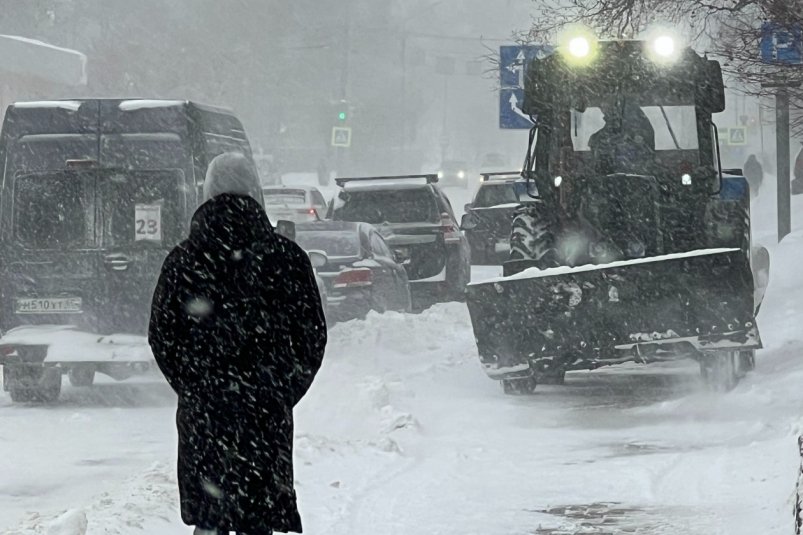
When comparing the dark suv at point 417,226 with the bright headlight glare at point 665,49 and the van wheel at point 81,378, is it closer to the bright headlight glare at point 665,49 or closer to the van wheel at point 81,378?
the van wheel at point 81,378

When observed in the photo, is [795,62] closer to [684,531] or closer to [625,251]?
[625,251]

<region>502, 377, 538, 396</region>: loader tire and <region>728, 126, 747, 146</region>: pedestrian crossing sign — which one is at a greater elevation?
<region>728, 126, 747, 146</region>: pedestrian crossing sign

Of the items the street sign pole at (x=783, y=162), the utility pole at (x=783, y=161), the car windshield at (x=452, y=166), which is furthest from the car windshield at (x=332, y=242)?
the car windshield at (x=452, y=166)

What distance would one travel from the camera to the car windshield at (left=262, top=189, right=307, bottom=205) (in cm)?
3184

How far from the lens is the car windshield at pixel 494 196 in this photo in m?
27.9

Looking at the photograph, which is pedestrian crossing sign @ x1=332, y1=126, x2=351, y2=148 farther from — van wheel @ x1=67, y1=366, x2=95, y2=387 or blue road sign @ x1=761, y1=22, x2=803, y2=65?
van wheel @ x1=67, y1=366, x2=95, y2=387

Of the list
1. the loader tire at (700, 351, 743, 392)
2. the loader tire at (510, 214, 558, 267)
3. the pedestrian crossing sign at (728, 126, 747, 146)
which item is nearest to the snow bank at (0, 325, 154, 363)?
the loader tire at (510, 214, 558, 267)

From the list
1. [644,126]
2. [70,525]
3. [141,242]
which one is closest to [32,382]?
[141,242]

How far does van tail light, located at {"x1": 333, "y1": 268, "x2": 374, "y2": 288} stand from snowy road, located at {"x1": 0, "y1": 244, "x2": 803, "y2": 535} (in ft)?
7.08

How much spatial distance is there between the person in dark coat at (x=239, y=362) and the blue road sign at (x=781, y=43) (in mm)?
10158

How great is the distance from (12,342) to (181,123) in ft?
7.29

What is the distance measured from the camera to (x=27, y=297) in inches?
514

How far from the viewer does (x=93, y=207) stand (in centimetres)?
1320

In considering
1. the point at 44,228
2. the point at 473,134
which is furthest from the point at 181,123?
the point at 473,134
